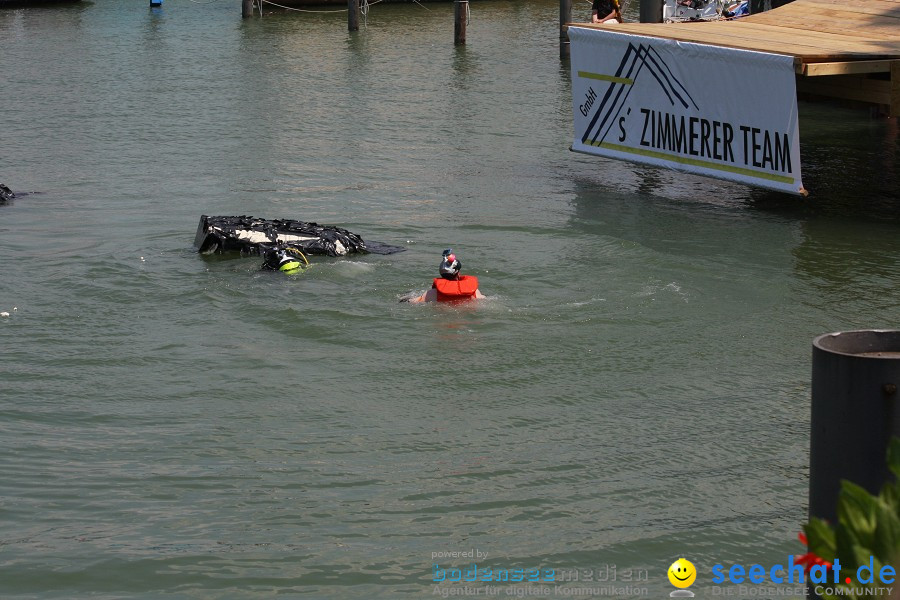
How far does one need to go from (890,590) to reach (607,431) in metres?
6.86

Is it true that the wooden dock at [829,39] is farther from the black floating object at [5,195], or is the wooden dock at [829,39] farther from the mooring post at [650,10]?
the black floating object at [5,195]

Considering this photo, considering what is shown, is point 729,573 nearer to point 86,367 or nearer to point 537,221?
point 86,367

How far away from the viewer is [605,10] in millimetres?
31469

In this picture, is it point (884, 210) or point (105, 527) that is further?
point (884, 210)

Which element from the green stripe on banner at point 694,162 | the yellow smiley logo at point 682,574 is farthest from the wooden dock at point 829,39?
the yellow smiley logo at point 682,574

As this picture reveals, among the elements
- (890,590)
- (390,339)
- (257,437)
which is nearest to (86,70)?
(390,339)

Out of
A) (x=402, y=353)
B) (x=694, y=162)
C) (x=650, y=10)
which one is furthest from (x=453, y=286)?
(x=650, y=10)

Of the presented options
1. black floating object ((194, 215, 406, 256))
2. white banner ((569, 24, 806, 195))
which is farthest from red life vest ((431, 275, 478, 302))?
white banner ((569, 24, 806, 195))

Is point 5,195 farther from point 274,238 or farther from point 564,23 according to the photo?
point 564,23

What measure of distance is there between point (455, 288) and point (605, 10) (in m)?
20.2

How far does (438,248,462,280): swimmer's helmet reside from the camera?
1276cm

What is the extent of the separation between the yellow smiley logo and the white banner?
1002 cm

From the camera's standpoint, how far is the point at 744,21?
67.4 feet

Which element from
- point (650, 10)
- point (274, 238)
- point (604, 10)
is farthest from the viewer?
point (604, 10)
